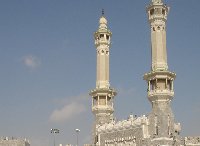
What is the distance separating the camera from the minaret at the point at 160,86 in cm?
5188

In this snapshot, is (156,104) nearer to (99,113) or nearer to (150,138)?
(150,138)

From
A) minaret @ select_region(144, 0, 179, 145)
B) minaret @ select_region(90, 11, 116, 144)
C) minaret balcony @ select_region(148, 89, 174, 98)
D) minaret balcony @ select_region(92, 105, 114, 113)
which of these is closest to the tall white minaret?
minaret @ select_region(144, 0, 179, 145)

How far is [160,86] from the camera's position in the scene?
53.2m

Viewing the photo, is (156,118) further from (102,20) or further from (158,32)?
(102,20)

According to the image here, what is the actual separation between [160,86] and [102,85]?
1619 cm

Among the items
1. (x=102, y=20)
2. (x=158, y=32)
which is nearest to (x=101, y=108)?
(x=102, y=20)

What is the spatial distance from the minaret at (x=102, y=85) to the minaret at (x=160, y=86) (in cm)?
1337

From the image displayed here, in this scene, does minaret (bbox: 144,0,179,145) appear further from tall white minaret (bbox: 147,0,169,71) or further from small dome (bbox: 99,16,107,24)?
small dome (bbox: 99,16,107,24)

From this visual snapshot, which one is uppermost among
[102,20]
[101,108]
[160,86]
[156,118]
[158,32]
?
[102,20]

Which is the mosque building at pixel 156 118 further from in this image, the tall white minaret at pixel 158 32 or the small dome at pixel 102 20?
the small dome at pixel 102 20

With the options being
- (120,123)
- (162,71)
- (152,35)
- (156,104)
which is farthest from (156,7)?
(120,123)

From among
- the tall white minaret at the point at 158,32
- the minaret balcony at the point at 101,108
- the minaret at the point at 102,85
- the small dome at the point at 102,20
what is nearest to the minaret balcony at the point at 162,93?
the tall white minaret at the point at 158,32

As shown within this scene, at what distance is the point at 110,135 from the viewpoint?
59281mm

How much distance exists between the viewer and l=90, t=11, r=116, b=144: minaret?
216 feet
